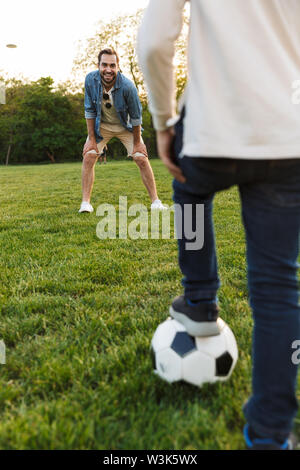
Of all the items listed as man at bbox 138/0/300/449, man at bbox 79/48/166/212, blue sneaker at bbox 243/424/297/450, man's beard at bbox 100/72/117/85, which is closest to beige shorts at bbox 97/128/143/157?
man at bbox 79/48/166/212

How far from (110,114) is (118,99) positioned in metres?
0.29

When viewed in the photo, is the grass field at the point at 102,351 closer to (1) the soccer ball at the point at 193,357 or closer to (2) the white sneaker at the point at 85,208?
(1) the soccer ball at the point at 193,357

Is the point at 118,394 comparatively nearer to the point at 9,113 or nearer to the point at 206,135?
the point at 206,135

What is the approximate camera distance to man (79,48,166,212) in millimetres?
5707

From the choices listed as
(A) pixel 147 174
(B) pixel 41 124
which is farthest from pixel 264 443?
(B) pixel 41 124

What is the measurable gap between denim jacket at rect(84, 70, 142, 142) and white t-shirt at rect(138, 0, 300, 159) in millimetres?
4752

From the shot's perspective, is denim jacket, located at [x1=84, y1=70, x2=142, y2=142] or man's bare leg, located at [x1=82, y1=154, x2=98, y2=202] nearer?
denim jacket, located at [x1=84, y1=70, x2=142, y2=142]

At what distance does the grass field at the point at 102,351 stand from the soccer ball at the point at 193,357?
54 millimetres

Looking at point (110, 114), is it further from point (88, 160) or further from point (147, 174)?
point (147, 174)

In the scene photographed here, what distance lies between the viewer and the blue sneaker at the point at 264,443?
4.31 ft

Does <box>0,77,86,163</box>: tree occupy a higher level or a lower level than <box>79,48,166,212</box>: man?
higher

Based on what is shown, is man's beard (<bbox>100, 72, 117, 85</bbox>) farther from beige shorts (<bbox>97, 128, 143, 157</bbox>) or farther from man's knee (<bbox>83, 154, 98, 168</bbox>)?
man's knee (<bbox>83, 154, 98, 168</bbox>)

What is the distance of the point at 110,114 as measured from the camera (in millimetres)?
5992

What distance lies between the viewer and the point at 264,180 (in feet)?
4.00
